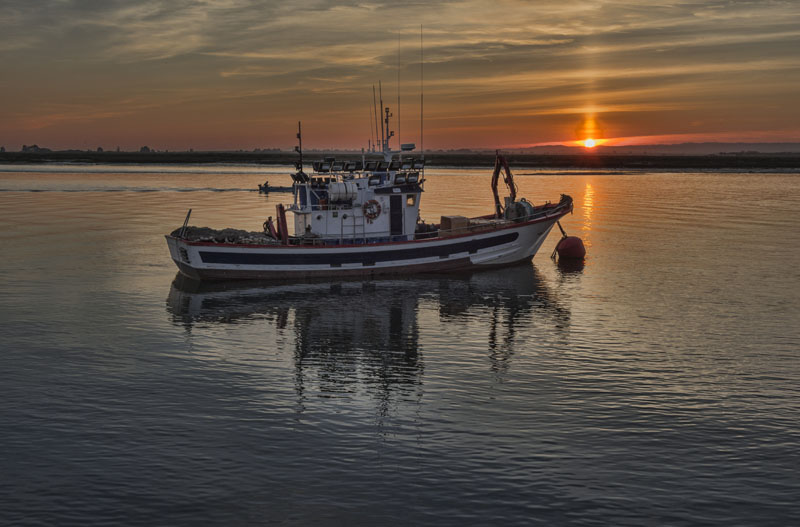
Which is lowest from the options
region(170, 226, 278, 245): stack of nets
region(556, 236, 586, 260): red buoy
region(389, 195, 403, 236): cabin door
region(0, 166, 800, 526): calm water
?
region(0, 166, 800, 526): calm water

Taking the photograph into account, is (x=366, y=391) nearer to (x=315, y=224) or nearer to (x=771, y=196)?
(x=315, y=224)

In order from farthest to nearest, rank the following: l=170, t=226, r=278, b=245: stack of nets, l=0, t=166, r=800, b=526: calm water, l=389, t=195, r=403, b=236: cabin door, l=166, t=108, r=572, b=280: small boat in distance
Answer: l=389, t=195, r=403, b=236: cabin door, l=170, t=226, r=278, b=245: stack of nets, l=166, t=108, r=572, b=280: small boat in distance, l=0, t=166, r=800, b=526: calm water

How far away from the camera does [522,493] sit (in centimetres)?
1505

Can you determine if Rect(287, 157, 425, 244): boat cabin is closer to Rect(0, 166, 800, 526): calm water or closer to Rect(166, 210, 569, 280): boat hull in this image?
Rect(166, 210, 569, 280): boat hull

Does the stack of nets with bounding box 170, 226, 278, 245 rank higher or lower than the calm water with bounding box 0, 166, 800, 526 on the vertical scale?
higher

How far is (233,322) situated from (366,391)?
427 inches

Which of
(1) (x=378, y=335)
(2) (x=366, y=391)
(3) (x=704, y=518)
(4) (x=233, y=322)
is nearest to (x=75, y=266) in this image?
(4) (x=233, y=322)

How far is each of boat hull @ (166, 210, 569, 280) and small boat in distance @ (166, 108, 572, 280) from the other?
5 cm

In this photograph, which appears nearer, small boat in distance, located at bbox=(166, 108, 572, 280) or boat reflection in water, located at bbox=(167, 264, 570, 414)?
boat reflection in water, located at bbox=(167, 264, 570, 414)

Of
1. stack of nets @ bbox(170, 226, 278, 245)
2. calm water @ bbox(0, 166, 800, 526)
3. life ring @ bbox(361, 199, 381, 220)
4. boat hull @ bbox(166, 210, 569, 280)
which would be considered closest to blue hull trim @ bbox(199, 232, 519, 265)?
boat hull @ bbox(166, 210, 569, 280)

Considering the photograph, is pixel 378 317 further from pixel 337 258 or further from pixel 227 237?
pixel 227 237

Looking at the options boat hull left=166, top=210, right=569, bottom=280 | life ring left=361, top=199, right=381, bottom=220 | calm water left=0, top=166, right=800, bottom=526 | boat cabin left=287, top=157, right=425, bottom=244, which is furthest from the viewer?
life ring left=361, top=199, right=381, bottom=220

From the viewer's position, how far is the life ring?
41.2 m

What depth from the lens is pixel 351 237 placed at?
4116cm
